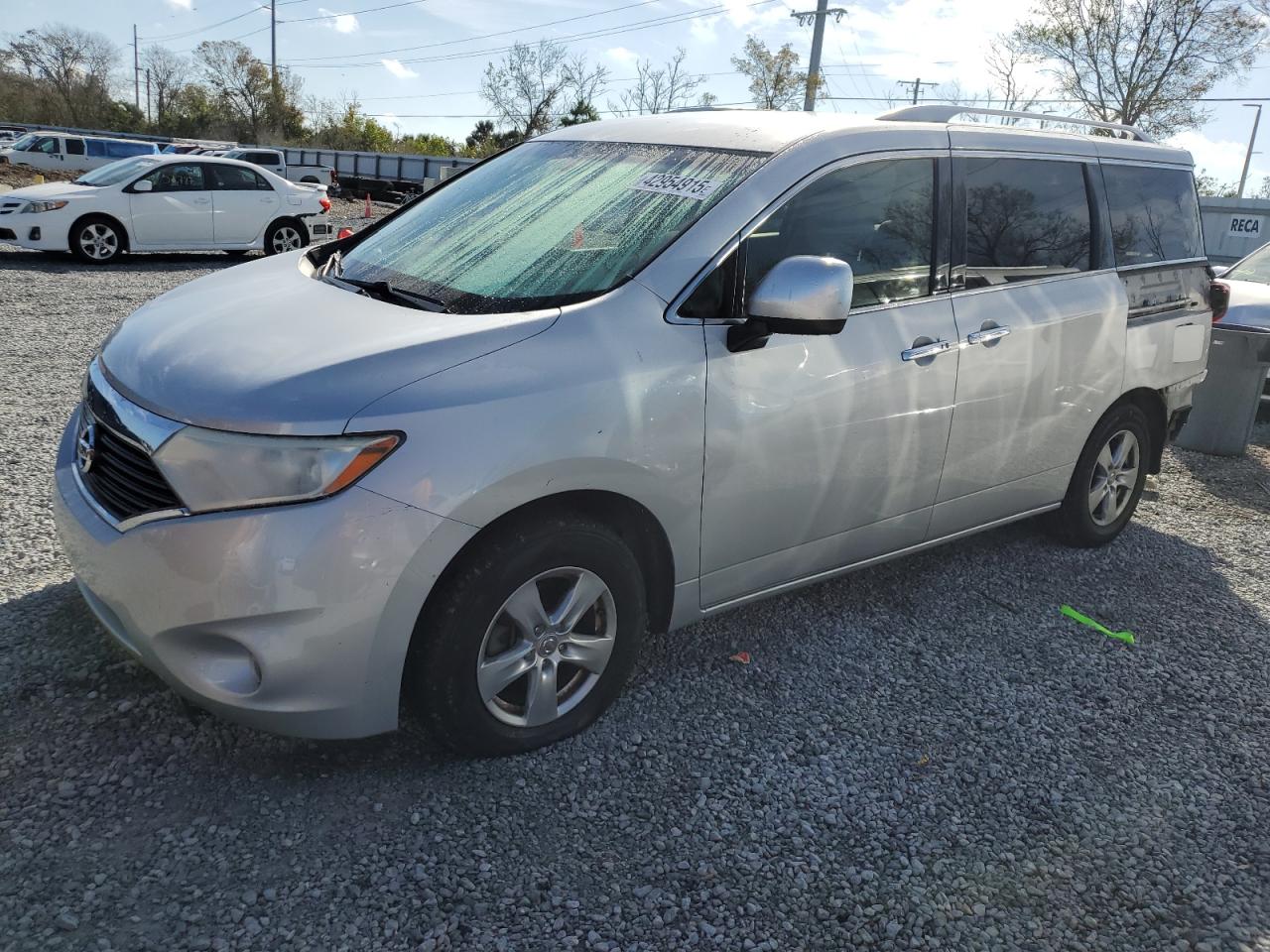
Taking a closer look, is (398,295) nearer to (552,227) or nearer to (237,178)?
(552,227)

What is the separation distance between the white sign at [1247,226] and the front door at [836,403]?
2836 centimetres

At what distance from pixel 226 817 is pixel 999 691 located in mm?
2580

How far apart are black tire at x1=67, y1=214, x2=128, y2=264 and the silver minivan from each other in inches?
431

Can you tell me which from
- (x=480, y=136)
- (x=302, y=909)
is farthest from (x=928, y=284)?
(x=480, y=136)

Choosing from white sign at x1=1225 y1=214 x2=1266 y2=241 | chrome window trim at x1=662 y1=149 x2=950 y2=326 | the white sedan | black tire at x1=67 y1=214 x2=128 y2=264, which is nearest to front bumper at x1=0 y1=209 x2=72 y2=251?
the white sedan

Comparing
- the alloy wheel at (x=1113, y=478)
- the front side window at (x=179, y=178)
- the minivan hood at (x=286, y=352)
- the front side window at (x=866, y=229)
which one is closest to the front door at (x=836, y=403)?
the front side window at (x=866, y=229)

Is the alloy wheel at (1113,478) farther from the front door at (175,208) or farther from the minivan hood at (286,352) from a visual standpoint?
the front door at (175,208)

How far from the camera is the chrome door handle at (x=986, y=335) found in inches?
146

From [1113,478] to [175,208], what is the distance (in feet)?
42.3

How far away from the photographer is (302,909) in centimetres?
234

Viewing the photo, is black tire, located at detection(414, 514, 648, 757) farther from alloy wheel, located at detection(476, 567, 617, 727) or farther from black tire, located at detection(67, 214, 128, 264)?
black tire, located at detection(67, 214, 128, 264)

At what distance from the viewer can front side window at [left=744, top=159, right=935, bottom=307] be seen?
3.19 meters

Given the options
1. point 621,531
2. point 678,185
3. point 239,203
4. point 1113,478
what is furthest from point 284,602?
point 239,203

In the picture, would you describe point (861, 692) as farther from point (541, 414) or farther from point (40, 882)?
point (40, 882)
